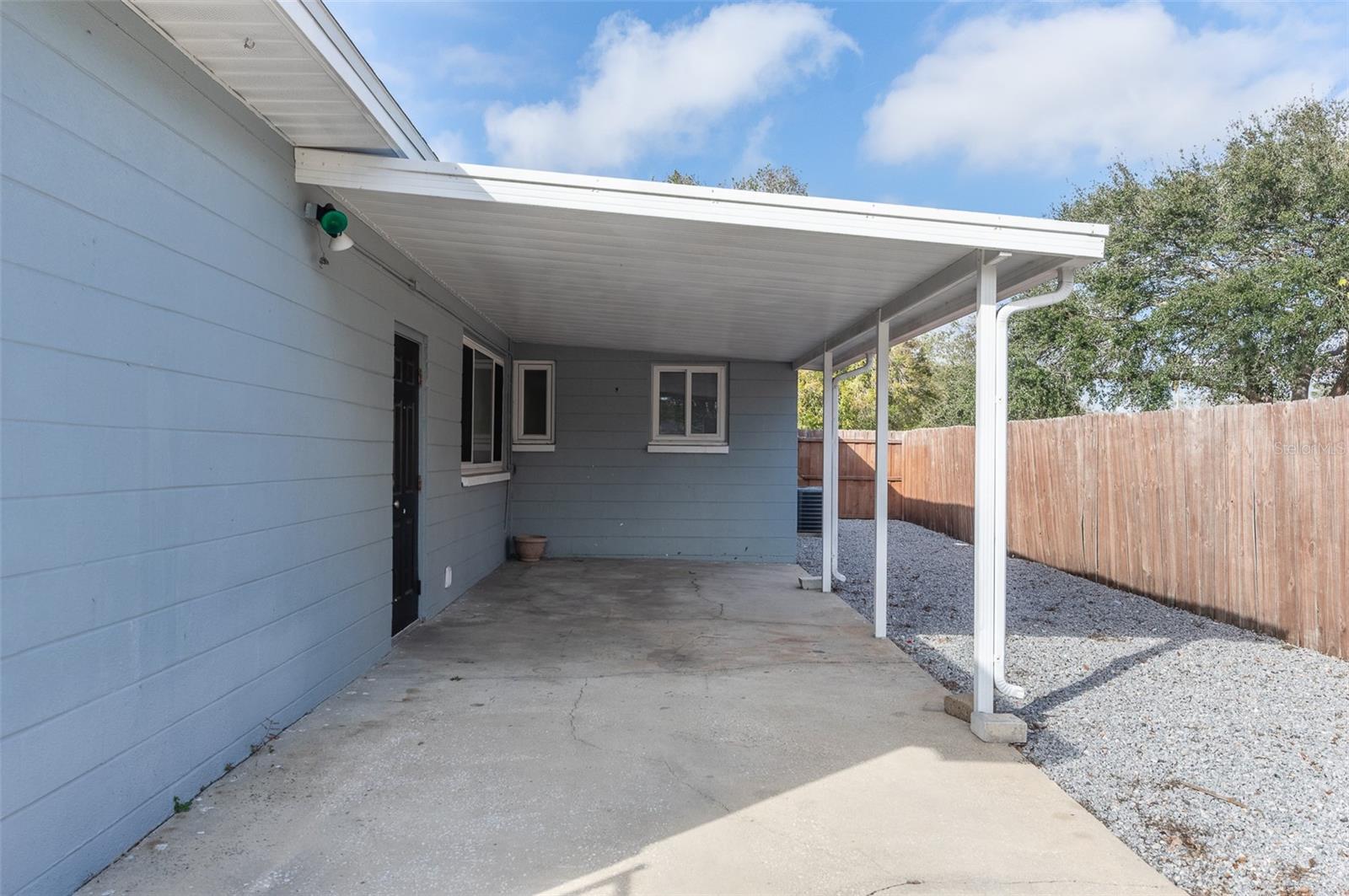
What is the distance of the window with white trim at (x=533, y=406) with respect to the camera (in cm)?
918

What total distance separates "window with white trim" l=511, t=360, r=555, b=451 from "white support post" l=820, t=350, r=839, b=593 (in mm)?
3254

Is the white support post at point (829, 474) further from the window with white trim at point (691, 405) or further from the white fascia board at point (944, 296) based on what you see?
the window with white trim at point (691, 405)

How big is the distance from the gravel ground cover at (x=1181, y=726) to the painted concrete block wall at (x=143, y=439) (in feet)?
10.7

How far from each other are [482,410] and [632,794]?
217 inches

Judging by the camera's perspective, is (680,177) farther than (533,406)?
Yes

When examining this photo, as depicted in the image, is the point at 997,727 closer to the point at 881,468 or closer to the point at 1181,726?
the point at 1181,726

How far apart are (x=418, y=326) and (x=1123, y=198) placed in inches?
550

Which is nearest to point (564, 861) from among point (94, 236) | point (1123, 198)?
point (94, 236)

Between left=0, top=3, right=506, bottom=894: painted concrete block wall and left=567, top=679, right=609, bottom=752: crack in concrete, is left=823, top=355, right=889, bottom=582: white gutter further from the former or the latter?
left=0, top=3, right=506, bottom=894: painted concrete block wall

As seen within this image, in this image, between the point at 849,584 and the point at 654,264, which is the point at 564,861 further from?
the point at 849,584

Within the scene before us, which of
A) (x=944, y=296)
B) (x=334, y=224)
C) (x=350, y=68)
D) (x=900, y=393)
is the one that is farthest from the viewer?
(x=900, y=393)

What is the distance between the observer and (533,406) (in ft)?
30.5

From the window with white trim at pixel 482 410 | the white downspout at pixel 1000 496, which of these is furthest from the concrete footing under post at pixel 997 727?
the window with white trim at pixel 482 410

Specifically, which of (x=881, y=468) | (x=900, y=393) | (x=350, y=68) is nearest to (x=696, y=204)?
(x=350, y=68)
